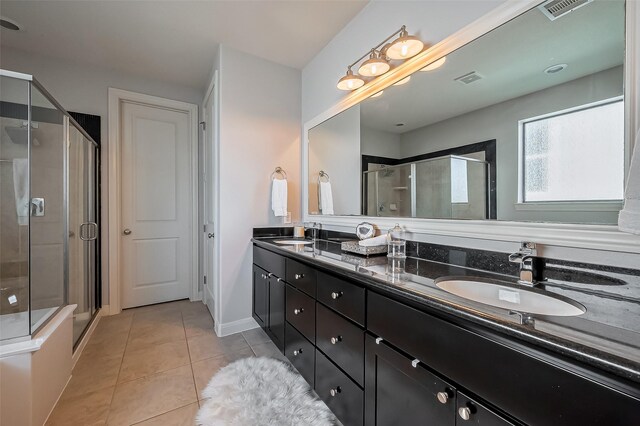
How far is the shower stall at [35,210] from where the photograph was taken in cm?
160

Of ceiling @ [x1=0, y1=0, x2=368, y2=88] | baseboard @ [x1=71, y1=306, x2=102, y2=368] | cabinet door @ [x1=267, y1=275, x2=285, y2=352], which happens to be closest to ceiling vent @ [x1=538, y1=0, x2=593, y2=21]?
ceiling @ [x1=0, y1=0, x2=368, y2=88]

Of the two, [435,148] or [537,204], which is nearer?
[537,204]

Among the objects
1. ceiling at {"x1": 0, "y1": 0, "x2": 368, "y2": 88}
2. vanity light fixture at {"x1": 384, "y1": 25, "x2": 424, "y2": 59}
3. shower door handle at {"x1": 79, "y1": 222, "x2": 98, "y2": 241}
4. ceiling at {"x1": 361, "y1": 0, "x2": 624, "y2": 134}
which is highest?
ceiling at {"x1": 0, "y1": 0, "x2": 368, "y2": 88}

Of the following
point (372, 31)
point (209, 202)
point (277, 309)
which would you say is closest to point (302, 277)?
point (277, 309)

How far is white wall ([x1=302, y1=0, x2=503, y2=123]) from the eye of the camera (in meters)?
1.32

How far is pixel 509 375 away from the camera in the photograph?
64 cm

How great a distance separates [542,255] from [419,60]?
1.19m

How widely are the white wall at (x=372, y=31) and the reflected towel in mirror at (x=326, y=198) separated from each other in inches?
27.6

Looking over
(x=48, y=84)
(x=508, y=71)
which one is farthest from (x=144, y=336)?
(x=508, y=71)

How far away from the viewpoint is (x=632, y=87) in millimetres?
857

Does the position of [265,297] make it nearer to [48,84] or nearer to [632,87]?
[632,87]

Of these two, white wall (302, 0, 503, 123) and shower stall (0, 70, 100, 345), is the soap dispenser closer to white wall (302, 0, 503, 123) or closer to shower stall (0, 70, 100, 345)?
white wall (302, 0, 503, 123)

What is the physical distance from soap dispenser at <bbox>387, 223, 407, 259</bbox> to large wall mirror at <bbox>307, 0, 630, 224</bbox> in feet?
0.38

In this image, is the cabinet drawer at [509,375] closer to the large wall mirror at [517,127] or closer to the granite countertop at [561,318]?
the granite countertop at [561,318]
